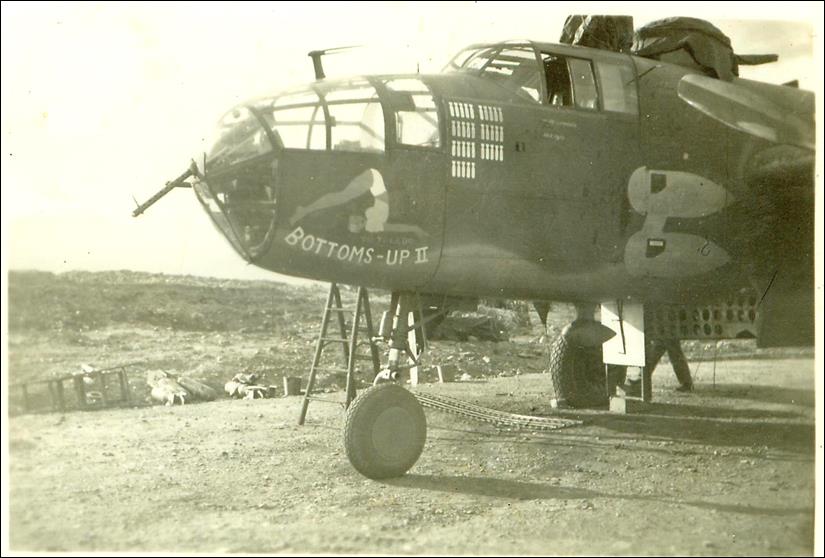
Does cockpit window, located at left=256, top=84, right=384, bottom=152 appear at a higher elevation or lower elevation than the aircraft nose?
higher

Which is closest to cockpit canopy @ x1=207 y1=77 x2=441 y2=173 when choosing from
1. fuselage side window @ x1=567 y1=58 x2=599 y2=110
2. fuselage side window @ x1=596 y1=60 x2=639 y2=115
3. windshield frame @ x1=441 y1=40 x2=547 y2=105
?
windshield frame @ x1=441 y1=40 x2=547 y2=105

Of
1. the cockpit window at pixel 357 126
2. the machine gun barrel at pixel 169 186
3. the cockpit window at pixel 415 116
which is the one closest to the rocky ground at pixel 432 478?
the machine gun barrel at pixel 169 186

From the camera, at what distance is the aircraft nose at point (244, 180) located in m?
5.68

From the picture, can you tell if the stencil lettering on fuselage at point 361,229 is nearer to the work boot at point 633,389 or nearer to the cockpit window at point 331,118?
the cockpit window at point 331,118

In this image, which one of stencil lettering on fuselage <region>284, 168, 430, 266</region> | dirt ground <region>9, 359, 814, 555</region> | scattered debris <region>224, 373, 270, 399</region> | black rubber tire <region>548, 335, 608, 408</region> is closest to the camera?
dirt ground <region>9, 359, 814, 555</region>

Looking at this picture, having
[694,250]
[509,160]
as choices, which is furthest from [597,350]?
[509,160]

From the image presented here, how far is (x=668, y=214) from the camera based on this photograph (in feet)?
23.6

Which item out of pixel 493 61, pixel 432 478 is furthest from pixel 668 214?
pixel 432 478

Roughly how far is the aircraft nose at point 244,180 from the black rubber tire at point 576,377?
4.88 meters

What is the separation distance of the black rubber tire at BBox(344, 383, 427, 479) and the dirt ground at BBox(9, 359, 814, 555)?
0.58 feet

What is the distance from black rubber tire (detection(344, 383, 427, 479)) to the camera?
6.17 m

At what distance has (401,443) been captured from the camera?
636 cm

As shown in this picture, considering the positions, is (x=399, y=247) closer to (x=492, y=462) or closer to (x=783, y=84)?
(x=492, y=462)

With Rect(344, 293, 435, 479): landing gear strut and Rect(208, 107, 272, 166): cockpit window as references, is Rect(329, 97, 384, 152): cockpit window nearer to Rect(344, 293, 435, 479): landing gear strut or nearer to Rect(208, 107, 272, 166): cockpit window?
Rect(208, 107, 272, 166): cockpit window
